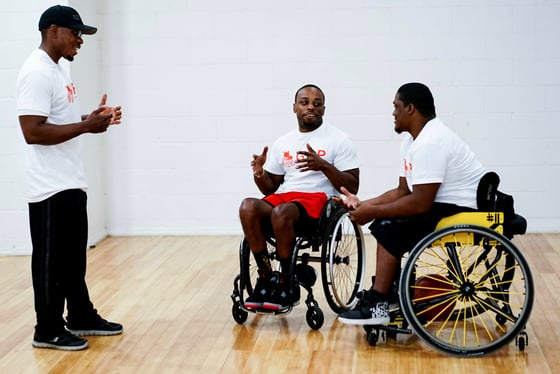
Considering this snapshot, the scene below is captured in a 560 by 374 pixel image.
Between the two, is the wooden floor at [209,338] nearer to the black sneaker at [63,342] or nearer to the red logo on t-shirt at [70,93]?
the black sneaker at [63,342]

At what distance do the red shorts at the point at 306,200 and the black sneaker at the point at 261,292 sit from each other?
326 millimetres

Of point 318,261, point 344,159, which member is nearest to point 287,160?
point 344,159

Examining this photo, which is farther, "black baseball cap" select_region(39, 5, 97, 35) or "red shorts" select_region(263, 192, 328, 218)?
"red shorts" select_region(263, 192, 328, 218)

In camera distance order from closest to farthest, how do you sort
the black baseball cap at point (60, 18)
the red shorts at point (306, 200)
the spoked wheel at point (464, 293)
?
the spoked wheel at point (464, 293)
the black baseball cap at point (60, 18)
the red shorts at point (306, 200)

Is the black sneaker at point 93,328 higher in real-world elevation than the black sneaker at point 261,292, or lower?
lower

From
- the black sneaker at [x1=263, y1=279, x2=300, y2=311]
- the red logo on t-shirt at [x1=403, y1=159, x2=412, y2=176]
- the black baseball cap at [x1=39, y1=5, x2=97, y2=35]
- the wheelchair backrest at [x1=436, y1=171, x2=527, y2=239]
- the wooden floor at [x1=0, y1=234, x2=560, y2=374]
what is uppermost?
the black baseball cap at [x1=39, y1=5, x2=97, y2=35]

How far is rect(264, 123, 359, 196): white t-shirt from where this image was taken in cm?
439

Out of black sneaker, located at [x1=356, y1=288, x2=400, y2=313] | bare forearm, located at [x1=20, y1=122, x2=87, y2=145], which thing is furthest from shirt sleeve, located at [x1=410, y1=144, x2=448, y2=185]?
bare forearm, located at [x1=20, y1=122, x2=87, y2=145]

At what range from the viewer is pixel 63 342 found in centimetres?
388

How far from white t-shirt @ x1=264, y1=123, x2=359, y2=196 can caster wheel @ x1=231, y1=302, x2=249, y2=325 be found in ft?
1.98

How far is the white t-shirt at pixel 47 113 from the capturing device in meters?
3.73

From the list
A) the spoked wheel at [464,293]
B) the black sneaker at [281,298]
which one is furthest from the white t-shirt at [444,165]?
the black sneaker at [281,298]

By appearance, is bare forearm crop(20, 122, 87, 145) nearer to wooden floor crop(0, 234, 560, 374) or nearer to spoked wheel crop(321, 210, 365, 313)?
wooden floor crop(0, 234, 560, 374)

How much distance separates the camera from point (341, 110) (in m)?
6.32
